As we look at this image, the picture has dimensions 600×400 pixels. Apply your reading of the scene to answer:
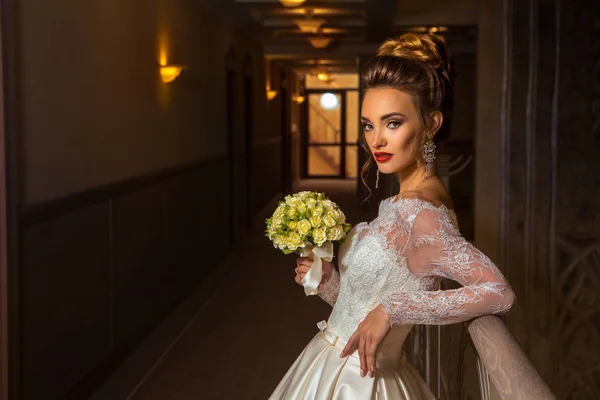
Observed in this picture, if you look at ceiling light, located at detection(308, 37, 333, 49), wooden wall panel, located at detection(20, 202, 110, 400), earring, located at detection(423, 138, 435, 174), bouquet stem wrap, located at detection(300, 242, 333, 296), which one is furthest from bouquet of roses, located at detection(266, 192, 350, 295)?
ceiling light, located at detection(308, 37, 333, 49)

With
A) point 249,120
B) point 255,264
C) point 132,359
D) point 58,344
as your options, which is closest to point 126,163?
point 132,359

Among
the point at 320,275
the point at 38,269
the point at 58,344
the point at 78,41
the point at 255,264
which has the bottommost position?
the point at 255,264

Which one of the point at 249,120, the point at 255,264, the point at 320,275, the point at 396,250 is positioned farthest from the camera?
the point at 249,120

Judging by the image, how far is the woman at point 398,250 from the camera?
1.94 metres

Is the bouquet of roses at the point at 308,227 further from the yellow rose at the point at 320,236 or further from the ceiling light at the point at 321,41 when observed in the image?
the ceiling light at the point at 321,41

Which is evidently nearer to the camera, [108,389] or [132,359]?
[108,389]

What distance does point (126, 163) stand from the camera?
621 centimetres

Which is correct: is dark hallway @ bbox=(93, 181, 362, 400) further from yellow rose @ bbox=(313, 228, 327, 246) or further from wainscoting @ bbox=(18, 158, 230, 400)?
yellow rose @ bbox=(313, 228, 327, 246)

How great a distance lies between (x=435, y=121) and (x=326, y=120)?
2098 centimetres

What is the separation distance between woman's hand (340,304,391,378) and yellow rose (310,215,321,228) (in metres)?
0.37

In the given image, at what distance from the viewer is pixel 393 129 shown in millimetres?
2129

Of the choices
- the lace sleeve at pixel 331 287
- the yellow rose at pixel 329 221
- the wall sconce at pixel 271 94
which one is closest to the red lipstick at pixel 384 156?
the yellow rose at pixel 329 221

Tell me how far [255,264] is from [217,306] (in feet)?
7.32

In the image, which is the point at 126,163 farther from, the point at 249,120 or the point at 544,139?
the point at 249,120
